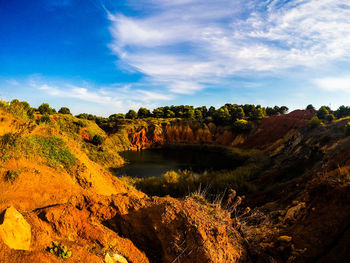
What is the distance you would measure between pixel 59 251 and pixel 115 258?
1071 mm

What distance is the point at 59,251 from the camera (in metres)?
3.17

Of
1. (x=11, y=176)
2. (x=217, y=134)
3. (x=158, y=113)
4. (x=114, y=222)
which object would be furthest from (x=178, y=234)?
(x=158, y=113)

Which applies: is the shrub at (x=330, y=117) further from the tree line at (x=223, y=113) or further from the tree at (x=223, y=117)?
the tree at (x=223, y=117)

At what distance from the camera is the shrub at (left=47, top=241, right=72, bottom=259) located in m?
3.10

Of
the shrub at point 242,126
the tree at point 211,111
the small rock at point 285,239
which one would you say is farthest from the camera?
the tree at point 211,111

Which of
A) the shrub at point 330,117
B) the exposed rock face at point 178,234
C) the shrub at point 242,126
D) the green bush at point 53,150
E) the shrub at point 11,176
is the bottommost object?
the exposed rock face at point 178,234

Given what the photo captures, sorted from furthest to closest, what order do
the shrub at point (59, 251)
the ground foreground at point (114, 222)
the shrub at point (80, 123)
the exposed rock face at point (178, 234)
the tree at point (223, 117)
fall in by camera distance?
the tree at point (223, 117) < the shrub at point (80, 123) < the exposed rock face at point (178, 234) < the ground foreground at point (114, 222) < the shrub at point (59, 251)

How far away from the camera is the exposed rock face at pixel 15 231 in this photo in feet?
9.53

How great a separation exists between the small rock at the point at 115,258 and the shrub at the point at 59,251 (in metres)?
0.70

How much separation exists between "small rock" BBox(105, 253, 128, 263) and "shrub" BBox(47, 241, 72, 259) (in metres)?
0.70

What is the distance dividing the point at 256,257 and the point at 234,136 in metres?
49.1

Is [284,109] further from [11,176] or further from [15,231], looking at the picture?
[15,231]

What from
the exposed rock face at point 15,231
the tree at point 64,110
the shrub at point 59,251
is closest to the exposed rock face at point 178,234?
the shrub at point 59,251

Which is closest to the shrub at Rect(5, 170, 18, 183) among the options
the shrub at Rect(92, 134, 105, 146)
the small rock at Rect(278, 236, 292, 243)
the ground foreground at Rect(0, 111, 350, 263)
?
the ground foreground at Rect(0, 111, 350, 263)
